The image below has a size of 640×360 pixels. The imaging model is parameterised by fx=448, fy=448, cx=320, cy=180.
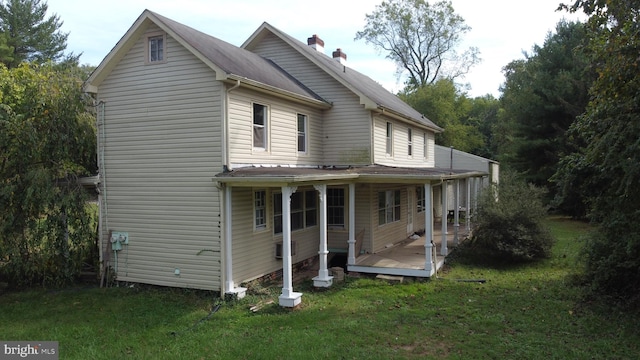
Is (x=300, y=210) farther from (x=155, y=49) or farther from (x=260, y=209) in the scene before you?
(x=155, y=49)

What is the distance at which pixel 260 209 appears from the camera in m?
11.7

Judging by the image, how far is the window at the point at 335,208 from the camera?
48.7 ft

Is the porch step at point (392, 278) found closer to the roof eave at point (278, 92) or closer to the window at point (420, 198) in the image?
the roof eave at point (278, 92)

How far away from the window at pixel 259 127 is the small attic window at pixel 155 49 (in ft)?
8.43

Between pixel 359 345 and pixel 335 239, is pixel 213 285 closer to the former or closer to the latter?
pixel 359 345

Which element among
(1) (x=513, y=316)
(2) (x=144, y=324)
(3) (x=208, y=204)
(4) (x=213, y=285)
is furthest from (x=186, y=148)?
(1) (x=513, y=316)

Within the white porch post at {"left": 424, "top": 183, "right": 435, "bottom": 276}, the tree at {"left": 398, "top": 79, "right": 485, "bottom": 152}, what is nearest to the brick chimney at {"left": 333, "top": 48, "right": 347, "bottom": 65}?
the white porch post at {"left": 424, "top": 183, "right": 435, "bottom": 276}

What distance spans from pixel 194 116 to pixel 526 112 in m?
24.8

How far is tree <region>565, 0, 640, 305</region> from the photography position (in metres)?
7.80

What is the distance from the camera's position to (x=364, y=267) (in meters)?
12.4

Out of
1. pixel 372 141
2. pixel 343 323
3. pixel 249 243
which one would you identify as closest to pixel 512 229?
pixel 372 141

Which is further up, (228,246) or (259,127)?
(259,127)

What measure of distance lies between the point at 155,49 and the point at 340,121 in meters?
6.24

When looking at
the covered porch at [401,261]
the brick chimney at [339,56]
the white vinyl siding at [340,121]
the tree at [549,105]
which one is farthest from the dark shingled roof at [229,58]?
the tree at [549,105]
